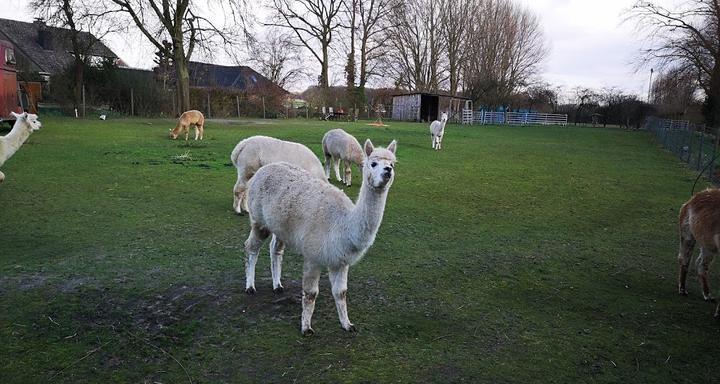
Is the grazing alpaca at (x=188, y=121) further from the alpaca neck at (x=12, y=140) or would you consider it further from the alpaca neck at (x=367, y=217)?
the alpaca neck at (x=367, y=217)

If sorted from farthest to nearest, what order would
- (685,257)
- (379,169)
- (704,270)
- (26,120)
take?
(26,120) → (685,257) → (704,270) → (379,169)

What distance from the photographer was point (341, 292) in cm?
371

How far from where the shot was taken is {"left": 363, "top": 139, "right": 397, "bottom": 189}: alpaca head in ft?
11.1

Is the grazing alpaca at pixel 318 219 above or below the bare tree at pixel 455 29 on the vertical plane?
below

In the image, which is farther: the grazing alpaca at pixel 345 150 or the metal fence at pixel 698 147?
the metal fence at pixel 698 147

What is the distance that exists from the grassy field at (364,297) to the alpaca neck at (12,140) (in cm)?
68

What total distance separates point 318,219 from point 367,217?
50 centimetres

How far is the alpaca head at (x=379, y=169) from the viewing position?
11.1ft

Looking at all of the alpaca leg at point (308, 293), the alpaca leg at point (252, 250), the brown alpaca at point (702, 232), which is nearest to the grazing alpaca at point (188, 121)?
the alpaca leg at point (252, 250)

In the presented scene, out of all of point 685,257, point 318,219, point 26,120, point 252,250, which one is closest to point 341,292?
point 318,219

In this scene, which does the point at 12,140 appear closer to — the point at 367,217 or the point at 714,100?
the point at 367,217

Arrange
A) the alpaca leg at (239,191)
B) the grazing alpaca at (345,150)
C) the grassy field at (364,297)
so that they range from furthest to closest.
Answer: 1. the grazing alpaca at (345,150)
2. the alpaca leg at (239,191)
3. the grassy field at (364,297)

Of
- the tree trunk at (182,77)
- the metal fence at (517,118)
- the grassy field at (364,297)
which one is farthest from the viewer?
the metal fence at (517,118)

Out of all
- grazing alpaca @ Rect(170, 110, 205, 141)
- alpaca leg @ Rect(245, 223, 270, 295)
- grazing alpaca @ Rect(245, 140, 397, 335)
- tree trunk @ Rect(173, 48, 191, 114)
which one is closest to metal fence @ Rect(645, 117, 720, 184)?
grazing alpaca @ Rect(245, 140, 397, 335)
